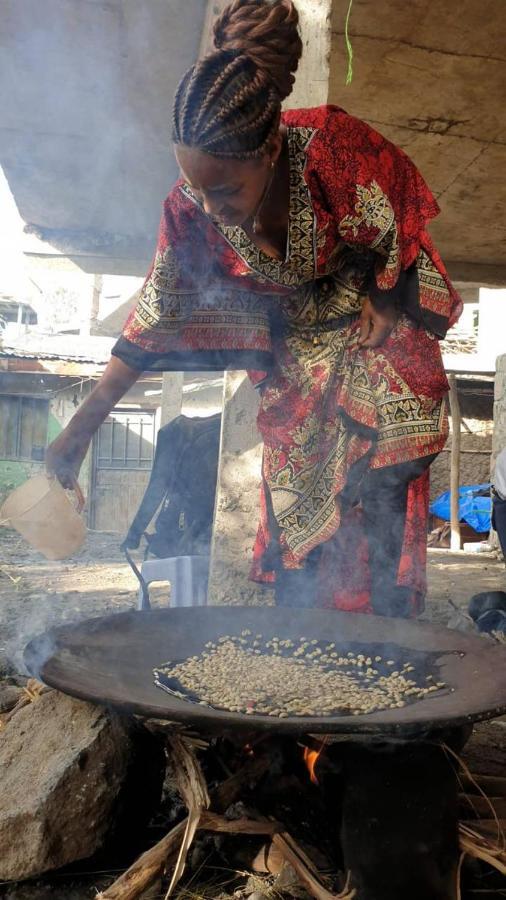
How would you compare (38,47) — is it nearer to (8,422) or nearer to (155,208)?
(155,208)

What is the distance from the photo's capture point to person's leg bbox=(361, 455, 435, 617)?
7.97ft

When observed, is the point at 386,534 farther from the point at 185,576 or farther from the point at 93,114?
the point at 93,114

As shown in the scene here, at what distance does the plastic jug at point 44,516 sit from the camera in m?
2.65

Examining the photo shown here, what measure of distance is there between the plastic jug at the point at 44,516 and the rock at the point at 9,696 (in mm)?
493

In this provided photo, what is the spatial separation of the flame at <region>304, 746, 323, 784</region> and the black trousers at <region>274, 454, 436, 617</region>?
3.03ft

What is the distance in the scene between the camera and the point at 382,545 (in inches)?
100

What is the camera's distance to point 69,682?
1.50 m

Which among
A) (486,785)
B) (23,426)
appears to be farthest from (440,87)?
(23,426)

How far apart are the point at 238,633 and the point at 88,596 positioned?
3.88m

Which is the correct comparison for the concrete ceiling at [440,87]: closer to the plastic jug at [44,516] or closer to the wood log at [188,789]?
the plastic jug at [44,516]

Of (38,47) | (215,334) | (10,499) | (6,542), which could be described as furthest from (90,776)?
(6,542)

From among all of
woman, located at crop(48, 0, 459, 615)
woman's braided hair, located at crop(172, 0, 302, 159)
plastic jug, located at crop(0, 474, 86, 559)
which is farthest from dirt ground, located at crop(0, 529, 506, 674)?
woman's braided hair, located at crop(172, 0, 302, 159)

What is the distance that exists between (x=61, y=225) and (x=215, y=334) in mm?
5394

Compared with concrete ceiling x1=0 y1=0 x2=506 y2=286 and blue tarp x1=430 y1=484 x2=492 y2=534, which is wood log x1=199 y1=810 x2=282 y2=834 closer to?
concrete ceiling x1=0 y1=0 x2=506 y2=286
